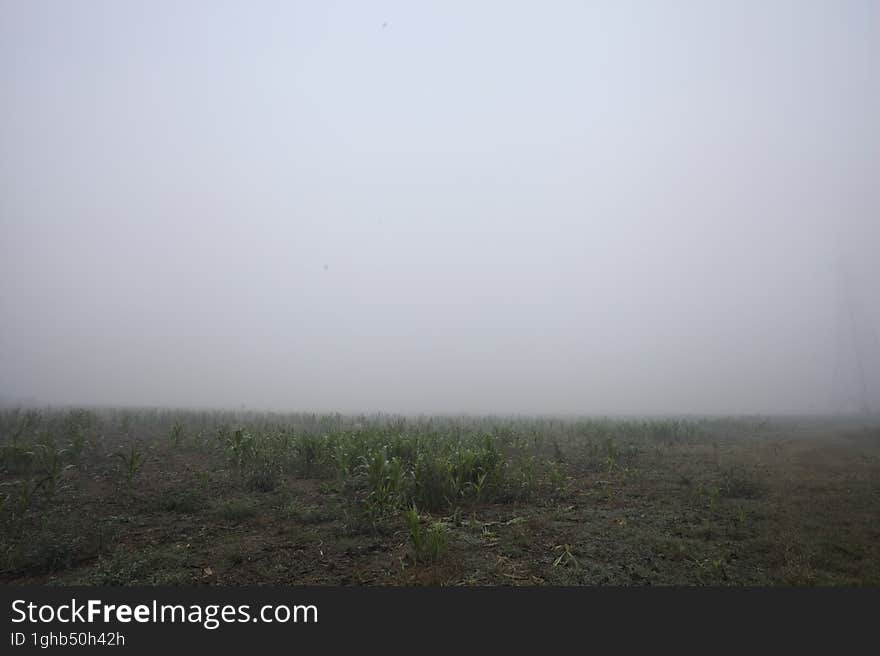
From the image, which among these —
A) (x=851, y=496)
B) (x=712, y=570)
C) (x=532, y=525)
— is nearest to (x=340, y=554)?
(x=532, y=525)

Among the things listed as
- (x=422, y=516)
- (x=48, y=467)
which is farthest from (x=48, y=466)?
(x=422, y=516)

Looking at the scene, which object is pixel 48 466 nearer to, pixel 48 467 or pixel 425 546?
pixel 48 467

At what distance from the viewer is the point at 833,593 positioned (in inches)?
171

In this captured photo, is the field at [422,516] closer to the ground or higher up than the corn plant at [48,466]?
closer to the ground

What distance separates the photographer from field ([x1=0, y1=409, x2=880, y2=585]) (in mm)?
5121

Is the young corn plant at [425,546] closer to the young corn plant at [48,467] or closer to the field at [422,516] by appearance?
the field at [422,516]

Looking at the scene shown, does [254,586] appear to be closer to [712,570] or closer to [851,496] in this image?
[712,570]

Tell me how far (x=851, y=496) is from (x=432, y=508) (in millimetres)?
8834

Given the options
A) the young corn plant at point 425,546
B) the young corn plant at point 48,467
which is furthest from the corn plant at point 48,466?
the young corn plant at point 425,546

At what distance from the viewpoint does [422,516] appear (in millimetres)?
7383

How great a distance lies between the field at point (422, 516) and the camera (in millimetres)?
5121

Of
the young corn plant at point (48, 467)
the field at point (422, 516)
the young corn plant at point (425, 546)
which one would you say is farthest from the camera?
the young corn plant at point (48, 467)

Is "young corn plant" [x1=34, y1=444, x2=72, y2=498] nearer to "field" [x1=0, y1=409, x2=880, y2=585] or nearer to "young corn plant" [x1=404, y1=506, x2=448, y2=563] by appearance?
"field" [x1=0, y1=409, x2=880, y2=585]

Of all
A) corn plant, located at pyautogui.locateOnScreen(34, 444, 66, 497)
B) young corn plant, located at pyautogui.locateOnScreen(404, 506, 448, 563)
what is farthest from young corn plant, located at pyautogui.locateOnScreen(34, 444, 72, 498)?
young corn plant, located at pyautogui.locateOnScreen(404, 506, 448, 563)
